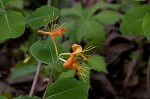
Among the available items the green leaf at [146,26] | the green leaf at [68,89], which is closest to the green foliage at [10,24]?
the green leaf at [68,89]

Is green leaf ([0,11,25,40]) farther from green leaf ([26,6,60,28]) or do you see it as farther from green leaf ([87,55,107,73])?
green leaf ([87,55,107,73])

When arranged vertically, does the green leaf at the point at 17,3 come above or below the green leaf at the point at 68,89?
below

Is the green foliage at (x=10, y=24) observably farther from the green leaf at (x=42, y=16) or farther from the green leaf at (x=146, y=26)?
the green leaf at (x=146, y=26)

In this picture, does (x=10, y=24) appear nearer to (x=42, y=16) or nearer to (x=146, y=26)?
(x=42, y=16)

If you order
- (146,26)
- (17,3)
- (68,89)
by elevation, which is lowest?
(17,3)

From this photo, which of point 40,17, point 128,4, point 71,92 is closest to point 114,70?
point 128,4

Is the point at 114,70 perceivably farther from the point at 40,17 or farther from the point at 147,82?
the point at 40,17

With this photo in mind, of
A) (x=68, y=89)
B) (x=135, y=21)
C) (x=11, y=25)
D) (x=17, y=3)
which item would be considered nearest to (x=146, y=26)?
(x=135, y=21)
